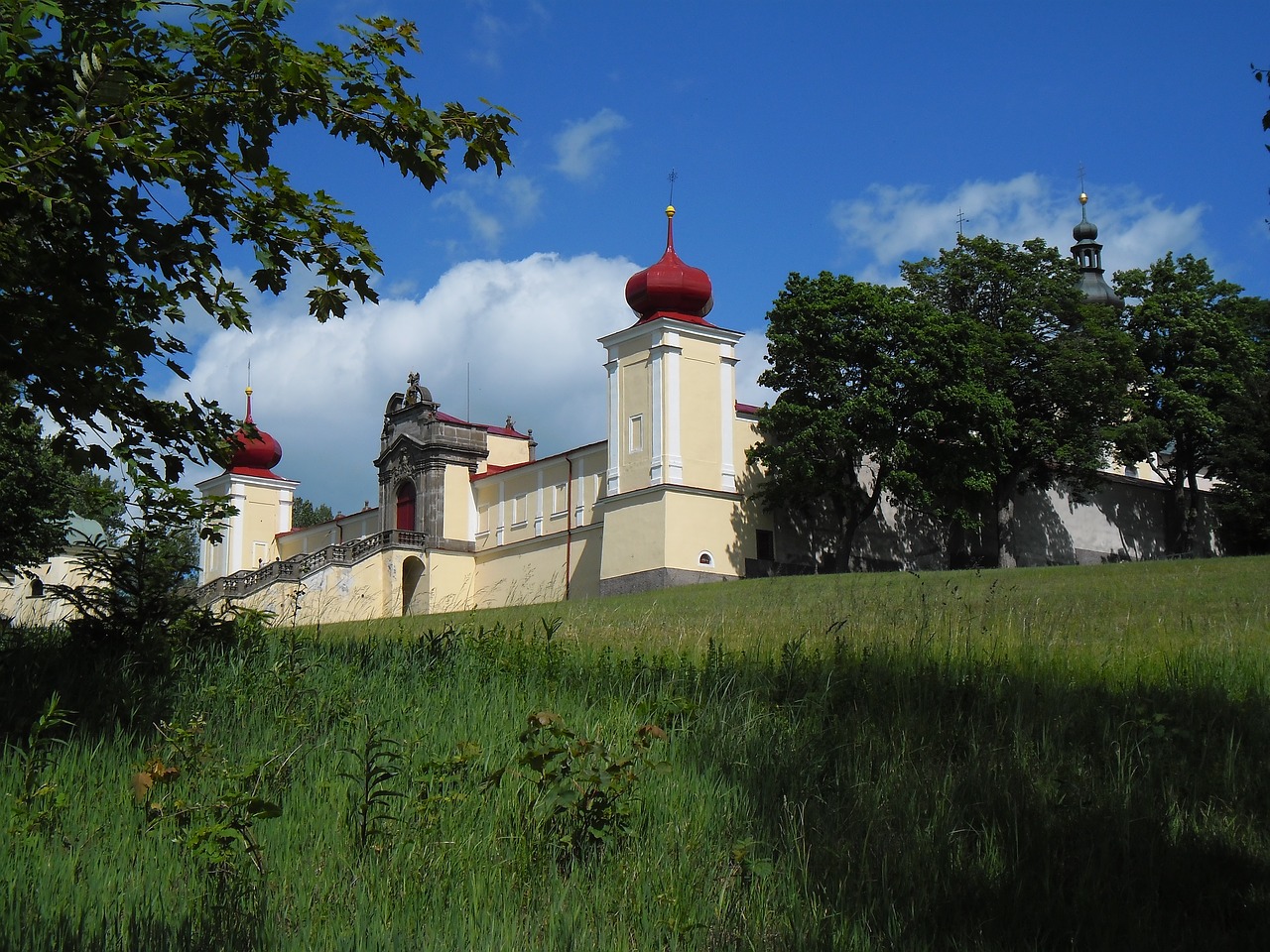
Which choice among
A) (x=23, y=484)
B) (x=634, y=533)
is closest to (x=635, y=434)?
(x=634, y=533)

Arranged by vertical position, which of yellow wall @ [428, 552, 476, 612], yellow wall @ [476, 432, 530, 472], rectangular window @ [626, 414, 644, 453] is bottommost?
yellow wall @ [428, 552, 476, 612]

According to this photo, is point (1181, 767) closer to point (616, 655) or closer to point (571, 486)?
point (616, 655)

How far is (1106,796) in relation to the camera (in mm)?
7066

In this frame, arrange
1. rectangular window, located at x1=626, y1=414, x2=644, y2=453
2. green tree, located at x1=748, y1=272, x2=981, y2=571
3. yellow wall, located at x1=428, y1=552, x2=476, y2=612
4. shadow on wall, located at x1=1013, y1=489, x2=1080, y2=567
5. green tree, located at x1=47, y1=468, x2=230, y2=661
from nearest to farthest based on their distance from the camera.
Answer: green tree, located at x1=47, y1=468, x2=230, y2=661 → green tree, located at x1=748, y1=272, x2=981, y2=571 → rectangular window, located at x1=626, y1=414, x2=644, y2=453 → shadow on wall, located at x1=1013, y1=489, x2=1080, y2=567 → yellow wall, located at x1=428, y1=552, x2=476, y2=612

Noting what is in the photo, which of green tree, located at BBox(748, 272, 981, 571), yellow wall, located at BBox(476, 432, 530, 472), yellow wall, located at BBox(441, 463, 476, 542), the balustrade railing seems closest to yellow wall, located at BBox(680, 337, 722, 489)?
green tree, located at BBox(748, 272, 981, 571)

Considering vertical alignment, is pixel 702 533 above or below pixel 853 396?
below

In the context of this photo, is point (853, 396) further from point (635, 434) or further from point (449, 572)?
point (449, 572)

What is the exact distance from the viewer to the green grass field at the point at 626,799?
5.55 meters

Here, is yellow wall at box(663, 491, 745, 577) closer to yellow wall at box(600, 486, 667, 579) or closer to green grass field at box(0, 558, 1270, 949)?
yellow wall at box(600, 486, 667, 579)

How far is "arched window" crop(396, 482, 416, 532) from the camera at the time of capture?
174ft

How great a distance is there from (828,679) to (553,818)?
9.88 ft

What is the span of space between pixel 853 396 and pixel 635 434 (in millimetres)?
7114

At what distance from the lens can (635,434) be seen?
44.6m

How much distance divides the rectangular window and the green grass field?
3439 centimetres
